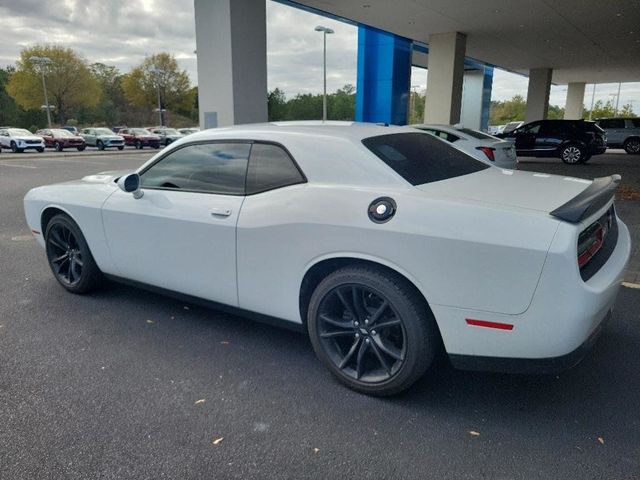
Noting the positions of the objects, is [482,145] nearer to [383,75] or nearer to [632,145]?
[383,75]

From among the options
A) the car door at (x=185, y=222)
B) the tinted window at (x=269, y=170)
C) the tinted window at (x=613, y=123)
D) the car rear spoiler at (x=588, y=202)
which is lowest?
the car door at (x=185, y=222)

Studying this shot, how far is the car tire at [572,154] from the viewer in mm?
17266

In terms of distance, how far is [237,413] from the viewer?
2.71 meters

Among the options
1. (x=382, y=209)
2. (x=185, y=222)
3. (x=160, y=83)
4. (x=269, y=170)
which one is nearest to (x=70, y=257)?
(x=185, y=222)

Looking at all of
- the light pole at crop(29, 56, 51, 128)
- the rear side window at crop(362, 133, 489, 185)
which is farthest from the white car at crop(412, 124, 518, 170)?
the light pole at crop(29, 56, 51, 128)

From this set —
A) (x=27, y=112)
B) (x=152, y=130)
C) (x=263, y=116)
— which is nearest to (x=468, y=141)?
(x=263, y=116)

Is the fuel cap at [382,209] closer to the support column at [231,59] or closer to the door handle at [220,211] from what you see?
the door handle at [220,211]

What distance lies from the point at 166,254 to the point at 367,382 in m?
1.76

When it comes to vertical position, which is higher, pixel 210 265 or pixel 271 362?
pixel 210 265

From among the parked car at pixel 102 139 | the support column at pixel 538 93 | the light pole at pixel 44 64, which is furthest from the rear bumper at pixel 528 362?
the light pole at pixel 44 64

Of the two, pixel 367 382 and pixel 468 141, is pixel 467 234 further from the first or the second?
pixel 468 141

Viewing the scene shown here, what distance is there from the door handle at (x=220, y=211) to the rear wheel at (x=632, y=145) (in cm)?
2634

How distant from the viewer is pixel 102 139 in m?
33.9

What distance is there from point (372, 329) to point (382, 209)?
0.69 m
